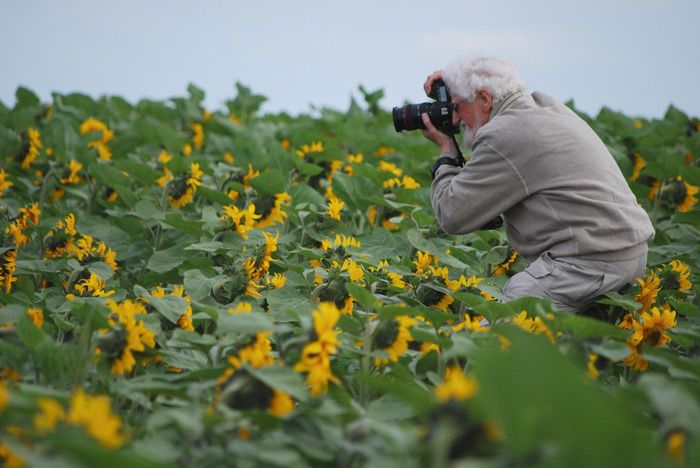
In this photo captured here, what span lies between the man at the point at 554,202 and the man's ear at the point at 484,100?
0.23 ft

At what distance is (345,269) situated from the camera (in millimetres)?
2947

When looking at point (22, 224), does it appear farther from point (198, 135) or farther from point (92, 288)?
point (198, 135)

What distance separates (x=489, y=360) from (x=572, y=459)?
197mm

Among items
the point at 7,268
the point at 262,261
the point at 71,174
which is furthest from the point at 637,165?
the point at 7,268

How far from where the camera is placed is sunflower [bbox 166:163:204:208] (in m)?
3.95

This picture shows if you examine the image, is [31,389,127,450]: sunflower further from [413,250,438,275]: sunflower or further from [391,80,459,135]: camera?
[391,80,459,135]: camera

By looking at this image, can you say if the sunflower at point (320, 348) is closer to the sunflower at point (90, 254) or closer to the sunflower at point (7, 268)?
the sunflower at point (90, 254)

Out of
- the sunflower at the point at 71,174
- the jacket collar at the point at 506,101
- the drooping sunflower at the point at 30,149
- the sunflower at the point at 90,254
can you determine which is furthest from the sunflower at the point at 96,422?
the drooping sunflower at the point at 30,149

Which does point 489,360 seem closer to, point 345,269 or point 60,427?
point 60,427

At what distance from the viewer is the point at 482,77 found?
334 cm

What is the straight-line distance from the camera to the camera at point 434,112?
3.50 metres

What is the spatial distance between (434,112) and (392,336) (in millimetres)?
1447

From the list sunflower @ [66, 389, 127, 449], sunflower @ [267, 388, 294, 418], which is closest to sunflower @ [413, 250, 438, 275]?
sunflower @ [267, 388, 294, 418]

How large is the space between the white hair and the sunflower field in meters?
0.66
